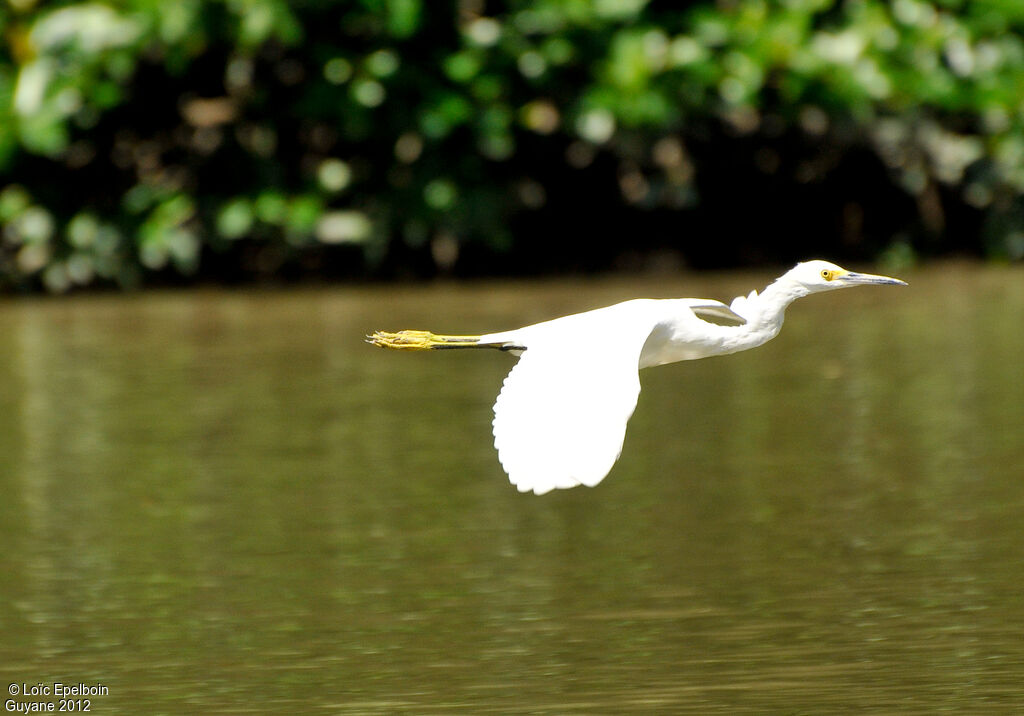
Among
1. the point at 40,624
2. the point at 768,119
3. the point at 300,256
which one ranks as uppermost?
the point at 768,119

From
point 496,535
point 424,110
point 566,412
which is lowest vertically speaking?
point 496,535

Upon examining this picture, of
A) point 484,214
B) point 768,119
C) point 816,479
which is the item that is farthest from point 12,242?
point 816,479

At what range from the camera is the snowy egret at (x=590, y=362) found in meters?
4.19

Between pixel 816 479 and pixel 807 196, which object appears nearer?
pixel 816 479

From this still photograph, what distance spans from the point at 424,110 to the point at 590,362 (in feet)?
32.9

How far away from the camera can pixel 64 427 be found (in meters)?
9.95

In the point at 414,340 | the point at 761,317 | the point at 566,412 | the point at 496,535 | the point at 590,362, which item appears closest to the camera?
the point at 566,412

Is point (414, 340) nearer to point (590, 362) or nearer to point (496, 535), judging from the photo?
point (496, 535)

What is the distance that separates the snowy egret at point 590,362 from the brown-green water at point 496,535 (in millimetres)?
974

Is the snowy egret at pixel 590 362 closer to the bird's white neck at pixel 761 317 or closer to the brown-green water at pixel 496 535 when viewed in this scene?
the bird's white neck at pixel 761 317

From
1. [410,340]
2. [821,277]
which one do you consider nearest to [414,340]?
[410,340]

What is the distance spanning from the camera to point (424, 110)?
1462cm

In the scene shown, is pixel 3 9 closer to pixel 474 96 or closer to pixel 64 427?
pixel 474 96

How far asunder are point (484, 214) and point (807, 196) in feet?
11.7
